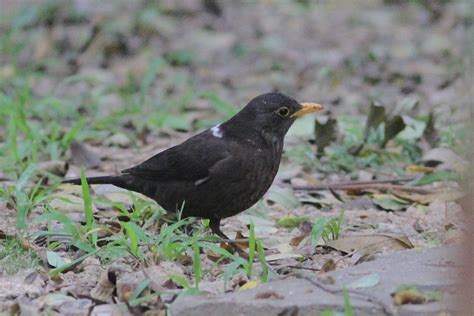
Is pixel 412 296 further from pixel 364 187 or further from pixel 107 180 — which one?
pixel 364 187

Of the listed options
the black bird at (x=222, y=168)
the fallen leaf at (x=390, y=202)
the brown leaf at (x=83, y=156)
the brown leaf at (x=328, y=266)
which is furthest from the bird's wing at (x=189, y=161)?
the brown leaf at (x=83, y=156)

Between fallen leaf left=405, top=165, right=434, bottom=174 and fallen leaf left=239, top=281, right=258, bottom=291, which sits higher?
fallen leaf left=239, top=281, right=258, bottom=291

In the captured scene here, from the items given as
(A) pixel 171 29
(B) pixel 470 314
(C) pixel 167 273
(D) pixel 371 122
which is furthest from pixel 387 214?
(A) pixel 171 29

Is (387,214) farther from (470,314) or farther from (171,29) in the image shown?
(171,29)

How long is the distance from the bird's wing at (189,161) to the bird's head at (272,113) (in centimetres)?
18

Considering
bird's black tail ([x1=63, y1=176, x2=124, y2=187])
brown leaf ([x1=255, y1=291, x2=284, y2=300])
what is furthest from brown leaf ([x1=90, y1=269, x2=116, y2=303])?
bird's black tail ([x1=63, y1=176, x2=124, y2=187])

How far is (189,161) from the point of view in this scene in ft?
15.4

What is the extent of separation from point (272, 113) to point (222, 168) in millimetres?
490

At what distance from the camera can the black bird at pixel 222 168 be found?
446 centimetres

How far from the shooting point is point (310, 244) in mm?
4336

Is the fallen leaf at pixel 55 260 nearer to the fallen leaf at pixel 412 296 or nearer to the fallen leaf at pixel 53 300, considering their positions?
the fallen leaf at pixel 53 300

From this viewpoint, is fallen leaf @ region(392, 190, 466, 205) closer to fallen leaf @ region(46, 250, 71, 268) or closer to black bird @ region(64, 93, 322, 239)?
black bird @ region(64, 93, 322, 239)

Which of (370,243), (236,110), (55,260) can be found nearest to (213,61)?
(236,110)

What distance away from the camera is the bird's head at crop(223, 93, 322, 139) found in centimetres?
479
